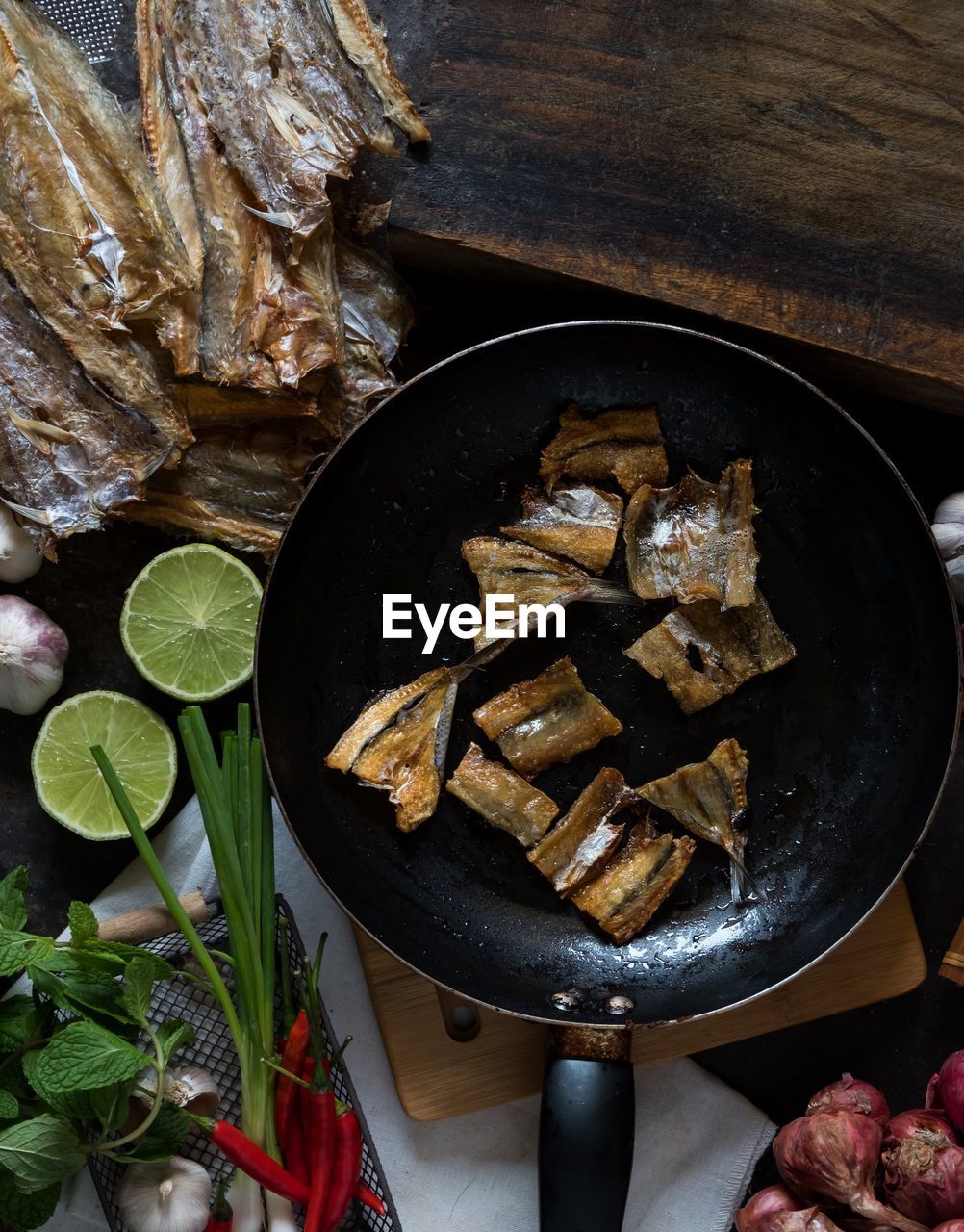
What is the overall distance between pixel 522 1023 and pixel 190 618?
1272mm

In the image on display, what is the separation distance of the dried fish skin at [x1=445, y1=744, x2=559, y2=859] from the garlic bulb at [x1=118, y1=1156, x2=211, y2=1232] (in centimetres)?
106

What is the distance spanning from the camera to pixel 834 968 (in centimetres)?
283

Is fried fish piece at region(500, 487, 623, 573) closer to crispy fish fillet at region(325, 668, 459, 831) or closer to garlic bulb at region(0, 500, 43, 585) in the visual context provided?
crispy fish fillet at region(325, 668, 459, 831)

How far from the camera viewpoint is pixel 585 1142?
2.59 meters

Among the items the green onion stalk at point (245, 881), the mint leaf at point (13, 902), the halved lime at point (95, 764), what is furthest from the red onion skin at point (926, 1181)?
the mint leaf at point (13, 902)

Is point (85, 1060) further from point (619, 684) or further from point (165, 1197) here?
point (619, 684)

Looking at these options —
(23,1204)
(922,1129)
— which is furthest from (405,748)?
(922,1129)

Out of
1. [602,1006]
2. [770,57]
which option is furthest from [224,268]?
[602,1006]

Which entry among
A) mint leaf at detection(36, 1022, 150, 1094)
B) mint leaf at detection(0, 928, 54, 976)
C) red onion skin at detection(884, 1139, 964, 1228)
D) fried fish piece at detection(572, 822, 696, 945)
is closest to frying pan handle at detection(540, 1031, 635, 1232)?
fried fish piece at detection(572, 822, 696, 945)

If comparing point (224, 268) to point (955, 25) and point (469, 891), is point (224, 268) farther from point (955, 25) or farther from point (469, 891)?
point (955, 25)

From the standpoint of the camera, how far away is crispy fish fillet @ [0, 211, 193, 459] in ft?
8.28

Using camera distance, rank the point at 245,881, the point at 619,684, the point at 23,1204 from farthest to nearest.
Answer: the point at 619,684 < the point at 245,881 < the point at 23,1204

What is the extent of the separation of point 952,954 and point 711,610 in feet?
3.25

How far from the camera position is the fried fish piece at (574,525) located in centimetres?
274
